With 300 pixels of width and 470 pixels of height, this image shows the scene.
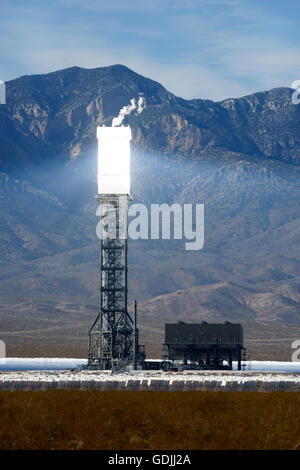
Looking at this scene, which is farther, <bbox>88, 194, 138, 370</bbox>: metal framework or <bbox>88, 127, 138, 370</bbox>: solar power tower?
<bbox>88, 127, 138, 370</bbox>: solar power tower

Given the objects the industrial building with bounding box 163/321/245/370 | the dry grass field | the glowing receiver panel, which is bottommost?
the dry grass field

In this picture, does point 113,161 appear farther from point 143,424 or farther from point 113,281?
point 143,424

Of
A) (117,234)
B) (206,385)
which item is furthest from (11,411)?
(117,234)

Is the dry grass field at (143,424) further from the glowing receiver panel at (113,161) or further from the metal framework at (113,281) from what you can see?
the glowing receiver panel at (113,161)

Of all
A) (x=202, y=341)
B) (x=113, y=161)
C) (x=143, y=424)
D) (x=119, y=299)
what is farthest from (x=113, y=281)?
(x=143, y=424)

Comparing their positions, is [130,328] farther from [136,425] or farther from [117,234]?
[136,425]

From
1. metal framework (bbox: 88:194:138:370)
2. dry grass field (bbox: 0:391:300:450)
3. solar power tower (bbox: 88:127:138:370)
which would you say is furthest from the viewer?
solar power tower (bbox: 88:127:138:370)

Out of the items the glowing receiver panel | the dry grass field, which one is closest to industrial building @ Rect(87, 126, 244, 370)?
the glowing receiver panel

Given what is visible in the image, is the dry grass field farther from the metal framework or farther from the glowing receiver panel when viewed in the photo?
the glowing receiver panel
